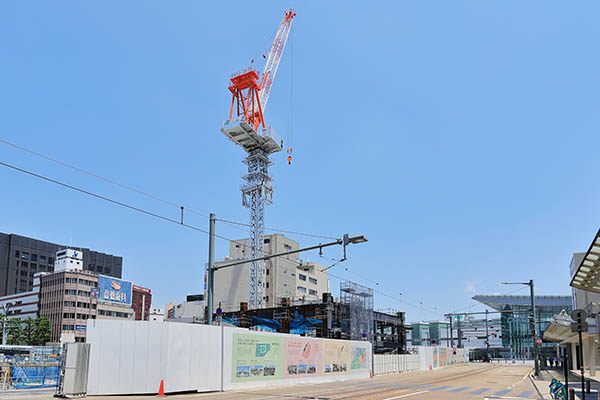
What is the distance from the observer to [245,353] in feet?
101

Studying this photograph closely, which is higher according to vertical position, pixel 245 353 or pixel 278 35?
pixel 278 35

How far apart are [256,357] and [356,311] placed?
144 ft

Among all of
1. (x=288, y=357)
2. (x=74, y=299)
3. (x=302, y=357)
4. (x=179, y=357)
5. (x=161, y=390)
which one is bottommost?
(x=161, y=390)

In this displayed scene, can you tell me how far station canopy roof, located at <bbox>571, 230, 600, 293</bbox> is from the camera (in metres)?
17.5

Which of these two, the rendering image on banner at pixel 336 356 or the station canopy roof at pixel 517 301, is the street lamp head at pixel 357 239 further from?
the station canopy roof at pixel 517 301

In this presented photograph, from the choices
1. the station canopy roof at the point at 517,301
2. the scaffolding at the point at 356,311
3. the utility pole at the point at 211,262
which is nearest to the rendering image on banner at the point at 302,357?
the utility pole at the point at 211,262

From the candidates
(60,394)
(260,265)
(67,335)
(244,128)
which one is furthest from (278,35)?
(60,394)

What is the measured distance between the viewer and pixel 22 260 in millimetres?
169000

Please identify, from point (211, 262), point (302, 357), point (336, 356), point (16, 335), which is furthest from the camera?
point (16, 335)

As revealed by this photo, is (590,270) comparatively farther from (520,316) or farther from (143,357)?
(520,316)

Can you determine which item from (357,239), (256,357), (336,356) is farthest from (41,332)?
(357,239)

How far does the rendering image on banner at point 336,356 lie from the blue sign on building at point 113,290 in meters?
96.7

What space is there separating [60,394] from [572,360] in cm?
6184

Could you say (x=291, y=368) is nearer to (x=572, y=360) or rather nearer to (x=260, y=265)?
(x=572, y=360)
